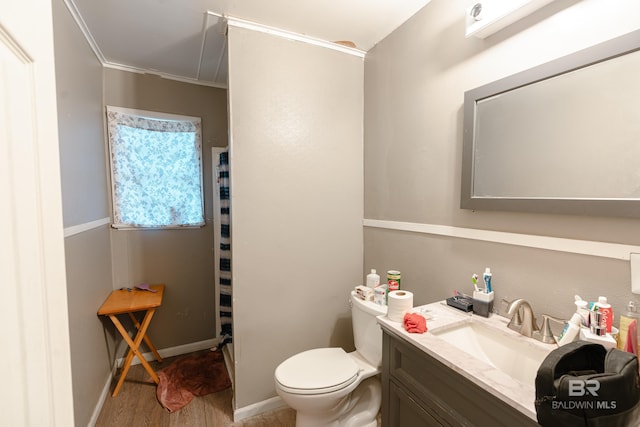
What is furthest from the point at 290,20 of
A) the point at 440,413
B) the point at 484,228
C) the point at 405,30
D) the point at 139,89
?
the point at 440,413

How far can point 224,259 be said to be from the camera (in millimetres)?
2385

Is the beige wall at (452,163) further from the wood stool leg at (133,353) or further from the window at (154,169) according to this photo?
the wood stool leg at (133,353)

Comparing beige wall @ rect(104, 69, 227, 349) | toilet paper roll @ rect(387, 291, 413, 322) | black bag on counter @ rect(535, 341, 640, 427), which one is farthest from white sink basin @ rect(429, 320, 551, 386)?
beige wall @ rect(104, 69, 227, 349)

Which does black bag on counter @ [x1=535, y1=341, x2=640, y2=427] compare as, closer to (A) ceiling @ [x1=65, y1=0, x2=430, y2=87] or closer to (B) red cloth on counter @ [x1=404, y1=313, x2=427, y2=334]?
(B) red cloth on counter @ [x1=404, y1=313, x2=427, y2=334]

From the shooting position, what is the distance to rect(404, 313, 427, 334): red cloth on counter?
1.12 metres

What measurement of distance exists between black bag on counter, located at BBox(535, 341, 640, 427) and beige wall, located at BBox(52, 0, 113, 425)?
1919mm

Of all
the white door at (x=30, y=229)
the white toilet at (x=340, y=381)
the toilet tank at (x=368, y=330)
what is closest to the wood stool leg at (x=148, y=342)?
the white toilet at (x=340, y=381)

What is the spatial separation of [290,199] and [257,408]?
4.60ft

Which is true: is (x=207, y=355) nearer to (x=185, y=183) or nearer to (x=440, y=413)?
(x=185, y=183)

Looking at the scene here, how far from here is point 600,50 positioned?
0.92 meters

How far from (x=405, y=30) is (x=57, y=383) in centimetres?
214

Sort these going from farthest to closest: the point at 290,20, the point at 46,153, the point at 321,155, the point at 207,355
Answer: the point at 207,355, the point at 321,155, the point at 290,20, the point at 46,153

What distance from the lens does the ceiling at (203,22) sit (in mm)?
1544

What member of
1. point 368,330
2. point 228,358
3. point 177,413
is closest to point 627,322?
point 368,330
